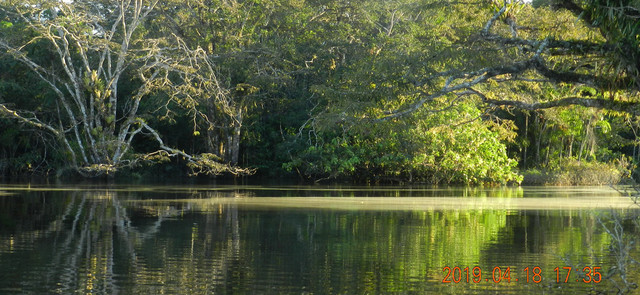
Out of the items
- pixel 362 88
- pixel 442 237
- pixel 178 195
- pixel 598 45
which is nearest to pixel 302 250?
pixel 442 237

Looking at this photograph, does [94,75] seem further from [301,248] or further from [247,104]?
[301,248]

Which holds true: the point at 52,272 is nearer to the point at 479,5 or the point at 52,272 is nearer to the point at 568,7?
the point at 568,7

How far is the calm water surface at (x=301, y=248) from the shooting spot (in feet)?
29.1

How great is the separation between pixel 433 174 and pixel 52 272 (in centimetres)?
2588
